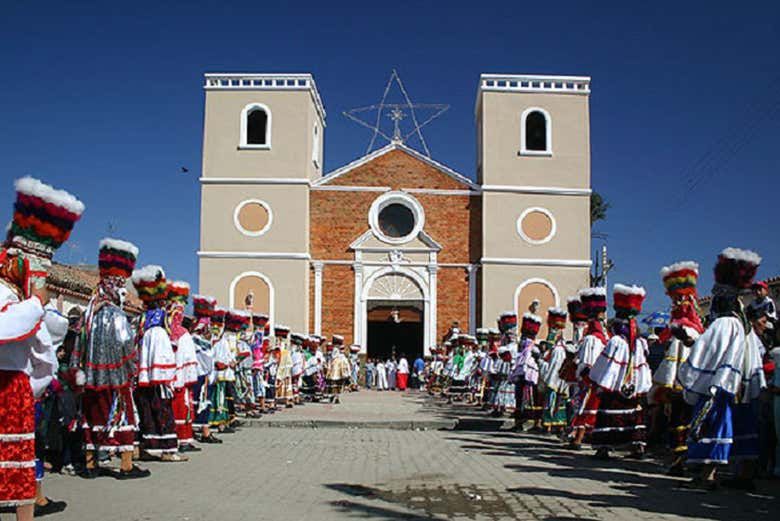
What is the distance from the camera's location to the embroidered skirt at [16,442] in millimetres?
4918

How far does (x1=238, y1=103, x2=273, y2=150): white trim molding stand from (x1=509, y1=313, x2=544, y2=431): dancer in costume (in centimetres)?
2179

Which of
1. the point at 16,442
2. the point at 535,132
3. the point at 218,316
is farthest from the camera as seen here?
the point at 535,132

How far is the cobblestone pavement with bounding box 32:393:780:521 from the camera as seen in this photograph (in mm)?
6344

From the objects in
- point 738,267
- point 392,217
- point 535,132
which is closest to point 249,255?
point 392,217

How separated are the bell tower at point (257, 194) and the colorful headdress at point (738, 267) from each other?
88.7 ft

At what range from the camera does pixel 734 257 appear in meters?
7.65

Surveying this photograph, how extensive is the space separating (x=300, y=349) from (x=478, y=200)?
42.7ft

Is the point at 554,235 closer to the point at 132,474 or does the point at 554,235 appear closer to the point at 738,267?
the point at 738,267

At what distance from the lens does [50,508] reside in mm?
6250

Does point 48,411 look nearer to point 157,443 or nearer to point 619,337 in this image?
point 157,443

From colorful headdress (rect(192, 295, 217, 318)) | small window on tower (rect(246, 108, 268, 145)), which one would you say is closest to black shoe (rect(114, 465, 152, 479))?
colorful headdress (rect(192, 295, 217, 318))

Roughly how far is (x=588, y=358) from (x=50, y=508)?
695 centimetres

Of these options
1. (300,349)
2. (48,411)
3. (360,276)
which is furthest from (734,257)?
(360,276)

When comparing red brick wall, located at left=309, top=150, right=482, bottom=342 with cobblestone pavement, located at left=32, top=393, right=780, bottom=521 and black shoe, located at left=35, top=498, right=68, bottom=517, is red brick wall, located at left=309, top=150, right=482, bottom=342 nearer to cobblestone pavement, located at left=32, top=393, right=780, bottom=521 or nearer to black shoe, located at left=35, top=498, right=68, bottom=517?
cobblestone pavement, located at left=32, top=393, right=780, bottom=521
